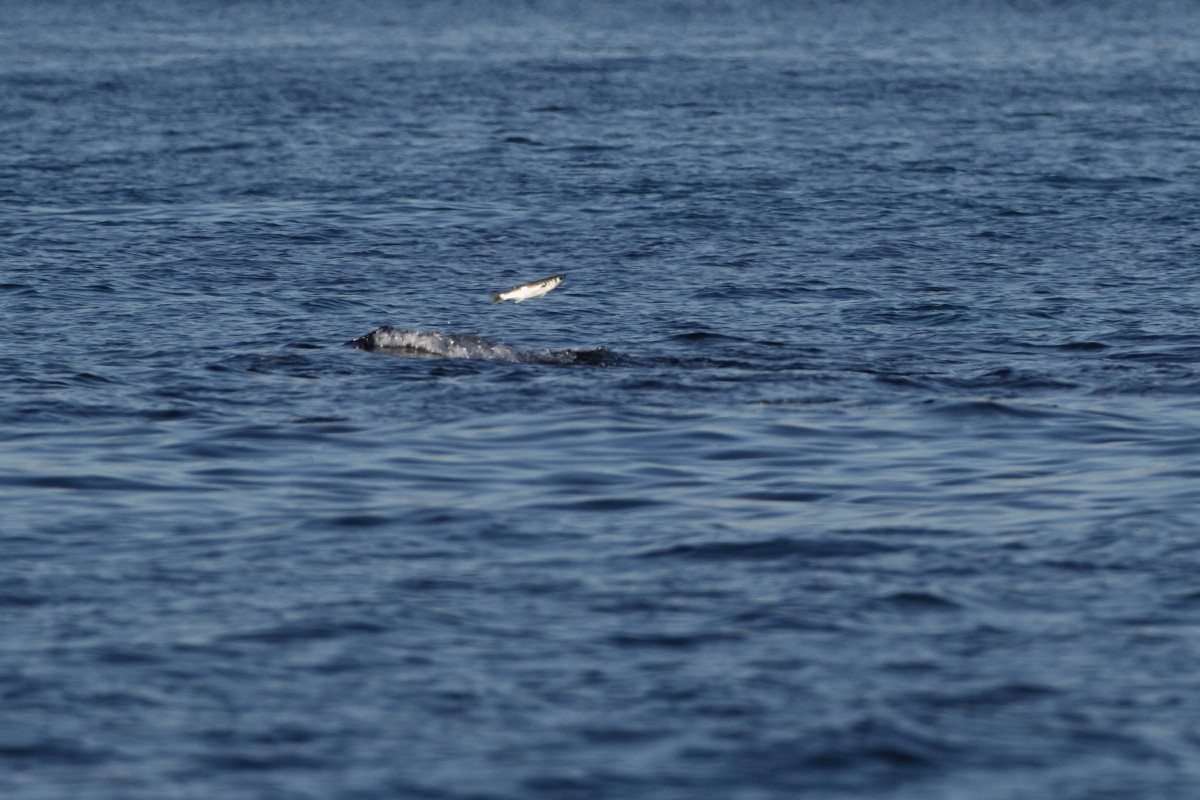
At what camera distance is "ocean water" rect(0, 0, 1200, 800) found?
10.5 m

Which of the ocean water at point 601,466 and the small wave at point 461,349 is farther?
→ the small wave at point 461,349

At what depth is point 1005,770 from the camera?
393 inches

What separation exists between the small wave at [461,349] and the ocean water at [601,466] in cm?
10

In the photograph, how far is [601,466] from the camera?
1602 centimetres

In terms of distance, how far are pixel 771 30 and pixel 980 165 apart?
111ft

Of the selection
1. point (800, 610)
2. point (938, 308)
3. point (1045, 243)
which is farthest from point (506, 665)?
point (1045, 243)

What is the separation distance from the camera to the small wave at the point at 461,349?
19.6 meters

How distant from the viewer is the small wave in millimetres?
19578

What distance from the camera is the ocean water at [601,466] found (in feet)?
34.3

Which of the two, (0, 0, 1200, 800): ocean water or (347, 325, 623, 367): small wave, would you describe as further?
(347, 325, 623, 367): small wave

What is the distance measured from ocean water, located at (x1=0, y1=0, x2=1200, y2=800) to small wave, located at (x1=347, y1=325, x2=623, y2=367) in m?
0.10

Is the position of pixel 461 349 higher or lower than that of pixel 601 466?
higher

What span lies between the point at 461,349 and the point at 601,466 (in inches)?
168

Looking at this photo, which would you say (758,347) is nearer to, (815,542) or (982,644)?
(815,542)
